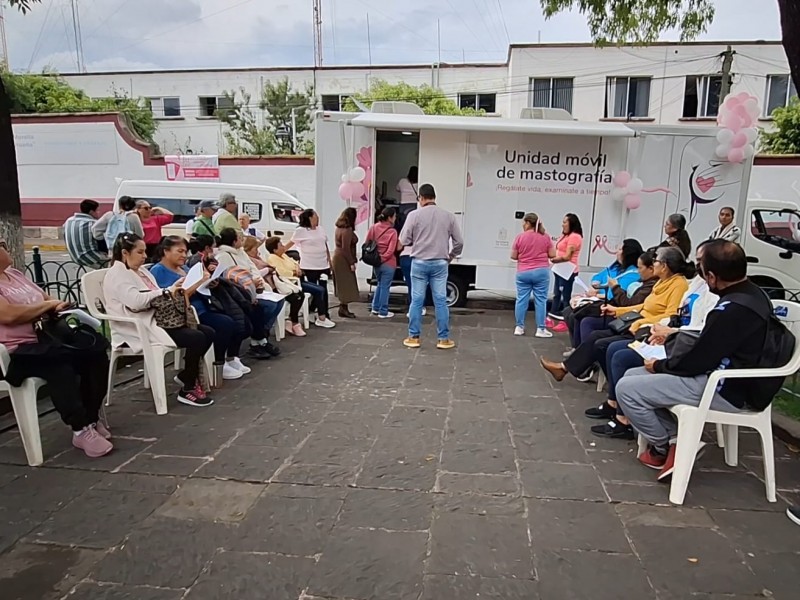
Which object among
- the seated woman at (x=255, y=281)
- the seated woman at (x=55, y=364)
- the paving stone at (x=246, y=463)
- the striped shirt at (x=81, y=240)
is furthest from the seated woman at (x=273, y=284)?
the paving stone at (x=246, y=463)

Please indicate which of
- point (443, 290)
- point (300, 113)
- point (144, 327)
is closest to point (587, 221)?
point (443, 290)

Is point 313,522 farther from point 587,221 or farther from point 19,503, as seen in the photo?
point 587,221

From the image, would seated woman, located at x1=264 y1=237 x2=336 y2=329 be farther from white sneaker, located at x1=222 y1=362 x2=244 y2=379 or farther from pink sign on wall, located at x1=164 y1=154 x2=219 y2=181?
pink sign on wall, located at x1=164 y1=154 x2=219 y2=181

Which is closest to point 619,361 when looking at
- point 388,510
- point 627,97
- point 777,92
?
point 388,510

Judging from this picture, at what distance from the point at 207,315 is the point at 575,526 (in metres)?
3.31

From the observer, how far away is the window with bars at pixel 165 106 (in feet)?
81.5

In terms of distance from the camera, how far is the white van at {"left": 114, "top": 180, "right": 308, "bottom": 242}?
37.2ft

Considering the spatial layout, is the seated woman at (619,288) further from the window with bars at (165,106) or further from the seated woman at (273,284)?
the window with bars at (165,106)

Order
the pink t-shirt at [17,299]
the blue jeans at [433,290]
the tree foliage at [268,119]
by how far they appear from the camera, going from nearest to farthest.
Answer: the pink t-shirt at [17,299] → the blue jeans at [433,290] → the tree foliage at [268,119]

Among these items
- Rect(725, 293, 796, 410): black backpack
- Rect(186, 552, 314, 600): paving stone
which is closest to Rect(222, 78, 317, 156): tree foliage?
Rect(725, 293, 796, 410): black backpack

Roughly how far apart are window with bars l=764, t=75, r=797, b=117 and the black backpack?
21390mm

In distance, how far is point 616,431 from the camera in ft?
12.7

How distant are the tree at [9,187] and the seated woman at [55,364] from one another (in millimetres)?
1974

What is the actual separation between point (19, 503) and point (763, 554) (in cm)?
341
